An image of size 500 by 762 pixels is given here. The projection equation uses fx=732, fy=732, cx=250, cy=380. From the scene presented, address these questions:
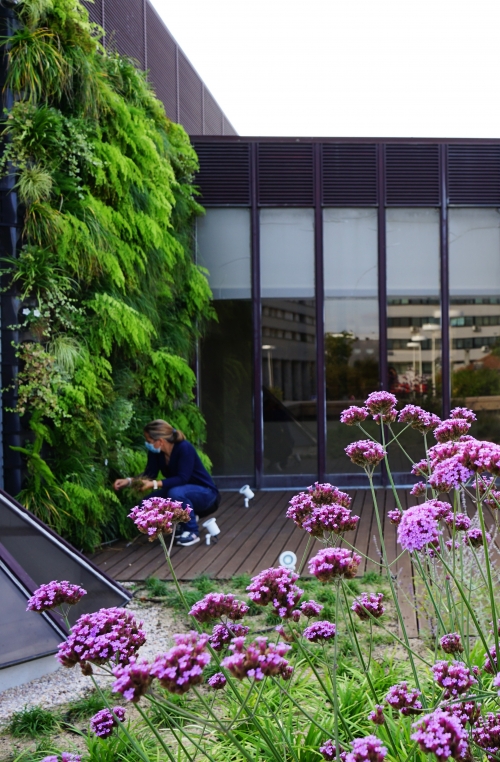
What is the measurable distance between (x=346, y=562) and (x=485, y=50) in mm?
11588

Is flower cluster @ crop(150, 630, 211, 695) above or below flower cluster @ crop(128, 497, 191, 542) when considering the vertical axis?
below

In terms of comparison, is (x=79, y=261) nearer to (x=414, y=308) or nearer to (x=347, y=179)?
(x=347, y=179)

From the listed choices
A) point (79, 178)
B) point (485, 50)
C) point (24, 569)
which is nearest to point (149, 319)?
point (79, 178)

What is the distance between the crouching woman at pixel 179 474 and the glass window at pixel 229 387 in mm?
3169

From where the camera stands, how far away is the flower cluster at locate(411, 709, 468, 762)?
1.21 m

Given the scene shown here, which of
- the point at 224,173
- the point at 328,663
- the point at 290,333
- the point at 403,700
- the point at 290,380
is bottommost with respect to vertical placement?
the point at 328,663

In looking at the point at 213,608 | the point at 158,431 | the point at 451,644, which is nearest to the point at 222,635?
the point at 213,608

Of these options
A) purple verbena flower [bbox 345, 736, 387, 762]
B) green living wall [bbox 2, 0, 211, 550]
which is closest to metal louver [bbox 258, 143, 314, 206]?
green living wall [bbox 2, 0, 211, 550]

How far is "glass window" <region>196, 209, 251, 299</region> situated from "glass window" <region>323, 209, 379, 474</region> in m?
1.11

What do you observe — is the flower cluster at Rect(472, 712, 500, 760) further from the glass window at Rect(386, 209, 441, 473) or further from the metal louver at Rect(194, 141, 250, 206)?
the metal louver at Rect(194, 141, 250, 206)

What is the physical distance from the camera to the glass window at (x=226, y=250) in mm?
10141

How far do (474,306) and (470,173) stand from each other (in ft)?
6.00

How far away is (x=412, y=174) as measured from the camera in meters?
10.0

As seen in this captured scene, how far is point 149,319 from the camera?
7.77 meters
